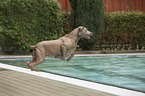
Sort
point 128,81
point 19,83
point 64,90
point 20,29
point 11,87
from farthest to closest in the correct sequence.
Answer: point 20,29
point 128,81
point 19,83
point 11,87
point 64,90

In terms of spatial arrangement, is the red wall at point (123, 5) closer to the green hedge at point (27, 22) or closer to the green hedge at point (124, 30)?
the green hedge at point (124, 30)

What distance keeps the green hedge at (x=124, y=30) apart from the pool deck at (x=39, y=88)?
12.5 m

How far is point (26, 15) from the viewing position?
17578 mm

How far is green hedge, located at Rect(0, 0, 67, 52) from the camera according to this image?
673 inches

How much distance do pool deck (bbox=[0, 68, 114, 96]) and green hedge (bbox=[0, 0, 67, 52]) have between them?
9.63 meters

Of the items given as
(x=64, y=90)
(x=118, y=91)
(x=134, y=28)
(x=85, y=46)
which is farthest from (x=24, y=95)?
(x=134, y=28)

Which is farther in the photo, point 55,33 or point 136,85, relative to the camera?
point 55,33

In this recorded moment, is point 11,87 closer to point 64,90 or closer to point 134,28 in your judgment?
point 64,90

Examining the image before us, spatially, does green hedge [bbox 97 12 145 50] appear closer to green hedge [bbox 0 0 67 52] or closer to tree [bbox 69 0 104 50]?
tree [bbox 69 0 104 50]

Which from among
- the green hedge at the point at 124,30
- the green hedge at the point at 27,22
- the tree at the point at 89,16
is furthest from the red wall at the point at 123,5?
the green hedge at the point at 27,22

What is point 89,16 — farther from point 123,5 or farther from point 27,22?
point 123,5

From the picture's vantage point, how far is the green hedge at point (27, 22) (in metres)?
17.1

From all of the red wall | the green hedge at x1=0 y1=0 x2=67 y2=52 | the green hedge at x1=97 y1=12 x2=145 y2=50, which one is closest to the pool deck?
the green hedge at x1=0 y1=0 x2=67 y2=52

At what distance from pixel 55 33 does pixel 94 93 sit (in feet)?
41.7
